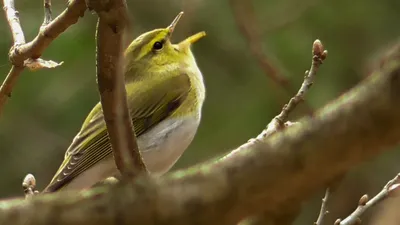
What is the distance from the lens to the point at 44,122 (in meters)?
5.46

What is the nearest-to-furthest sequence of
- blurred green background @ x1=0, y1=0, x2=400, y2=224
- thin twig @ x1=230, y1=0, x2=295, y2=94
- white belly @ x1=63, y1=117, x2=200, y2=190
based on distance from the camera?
thin twig @ x1=230, y1=0, x2=295, y2=94, white belly @ x1=63, y1=117, x2=200, y2=190, blurred green background @ x1=0, y1=0, x2=400, y2=224

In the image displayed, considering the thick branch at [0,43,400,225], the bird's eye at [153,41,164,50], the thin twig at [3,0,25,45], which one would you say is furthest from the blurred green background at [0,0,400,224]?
the thick branch at [0,43,400,225]

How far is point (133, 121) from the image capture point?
3053 mm

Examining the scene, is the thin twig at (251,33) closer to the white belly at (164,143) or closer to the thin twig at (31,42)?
the thin twig at (31,42)

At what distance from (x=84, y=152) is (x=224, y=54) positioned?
2736mm

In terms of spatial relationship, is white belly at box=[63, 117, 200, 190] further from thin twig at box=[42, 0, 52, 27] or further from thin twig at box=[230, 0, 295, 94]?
thin twig at box=[230, 0, 295, 94]

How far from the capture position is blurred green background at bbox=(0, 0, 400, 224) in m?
5.05

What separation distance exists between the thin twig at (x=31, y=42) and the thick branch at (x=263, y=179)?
1.08 meters

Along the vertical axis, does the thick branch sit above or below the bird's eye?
below

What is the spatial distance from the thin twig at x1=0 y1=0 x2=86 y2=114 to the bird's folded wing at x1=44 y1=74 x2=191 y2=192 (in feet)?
2.04

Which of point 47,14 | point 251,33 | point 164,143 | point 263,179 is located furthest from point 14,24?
point 263,179

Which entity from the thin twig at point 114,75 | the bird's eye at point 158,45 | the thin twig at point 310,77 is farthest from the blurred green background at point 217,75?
the thin twig at point 114,75

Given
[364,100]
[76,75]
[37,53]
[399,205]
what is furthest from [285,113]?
[76,75]

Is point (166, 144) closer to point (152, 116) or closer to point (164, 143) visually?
point (164, 143)
